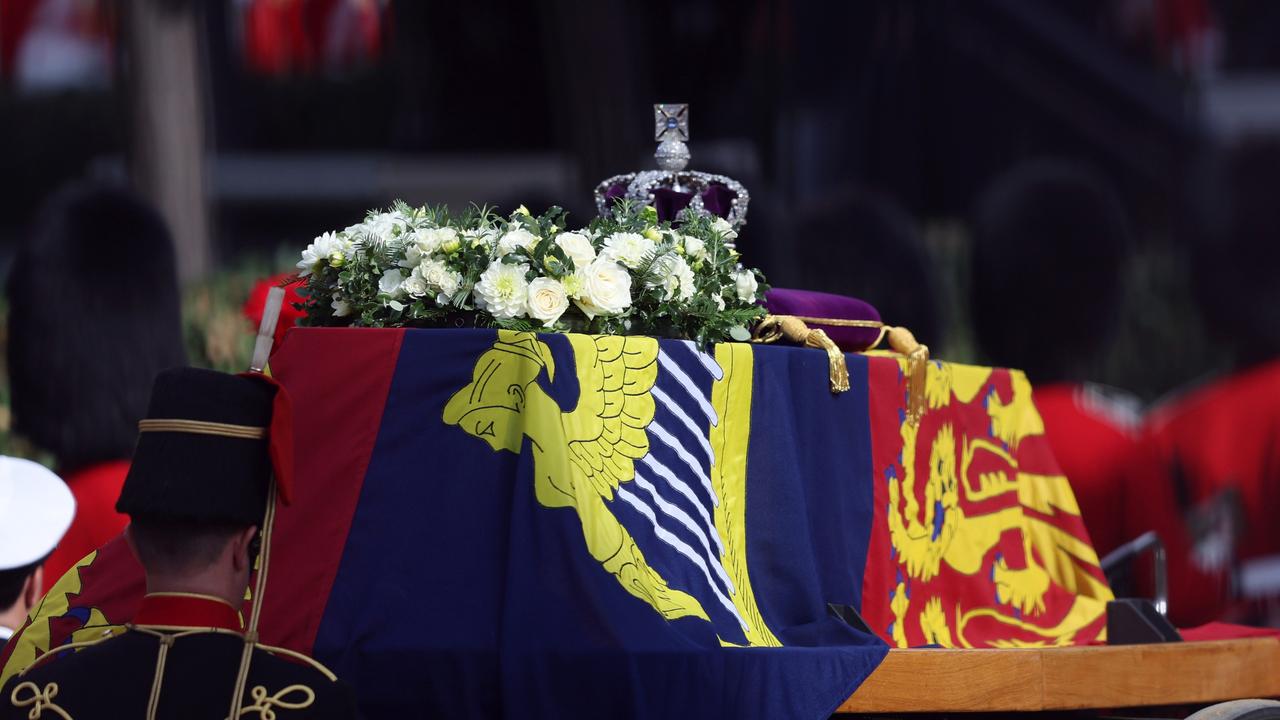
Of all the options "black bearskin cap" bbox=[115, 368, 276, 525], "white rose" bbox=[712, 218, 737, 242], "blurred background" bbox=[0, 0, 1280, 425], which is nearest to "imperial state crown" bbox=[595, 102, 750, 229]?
"white rose" bbox=[712, 218, 737, 242]

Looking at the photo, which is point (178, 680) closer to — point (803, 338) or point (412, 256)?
point (412, 256)

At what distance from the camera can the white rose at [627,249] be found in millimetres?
3461

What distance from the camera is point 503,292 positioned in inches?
132

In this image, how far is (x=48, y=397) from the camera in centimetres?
538

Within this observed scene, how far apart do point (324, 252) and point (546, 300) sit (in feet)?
1.54

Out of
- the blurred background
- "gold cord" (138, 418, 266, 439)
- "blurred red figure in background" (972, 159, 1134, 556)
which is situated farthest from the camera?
the blurred background

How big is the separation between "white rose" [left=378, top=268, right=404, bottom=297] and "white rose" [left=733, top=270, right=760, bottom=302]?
0.62 m

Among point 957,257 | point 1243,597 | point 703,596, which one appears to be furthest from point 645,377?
point 957,257

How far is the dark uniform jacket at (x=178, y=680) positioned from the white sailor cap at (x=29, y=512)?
1.15m

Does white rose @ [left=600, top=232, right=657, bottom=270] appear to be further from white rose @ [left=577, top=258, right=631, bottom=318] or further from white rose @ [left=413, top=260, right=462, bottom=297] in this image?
white rose @ [left=413, top=260, right=462, bottom=297]

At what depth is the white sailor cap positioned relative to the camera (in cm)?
406

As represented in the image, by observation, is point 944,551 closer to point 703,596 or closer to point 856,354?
point 856,354

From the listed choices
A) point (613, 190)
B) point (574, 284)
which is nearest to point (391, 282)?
point (574, 284)

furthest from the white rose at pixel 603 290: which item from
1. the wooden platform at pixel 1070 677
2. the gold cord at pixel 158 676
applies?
the gold cord at pixel 158 676
